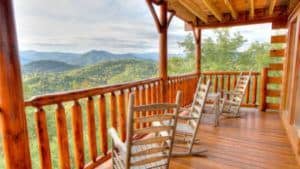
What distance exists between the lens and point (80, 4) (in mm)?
7086

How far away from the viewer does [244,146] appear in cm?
287

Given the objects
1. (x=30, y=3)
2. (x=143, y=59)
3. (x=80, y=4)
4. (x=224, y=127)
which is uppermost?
(x=80, y=4)

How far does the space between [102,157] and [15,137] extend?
A: 1.22m

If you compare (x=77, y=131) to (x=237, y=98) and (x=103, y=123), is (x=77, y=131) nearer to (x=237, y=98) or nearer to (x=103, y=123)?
(x=103, y=123)

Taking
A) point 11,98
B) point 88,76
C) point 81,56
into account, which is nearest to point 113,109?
point 11,98

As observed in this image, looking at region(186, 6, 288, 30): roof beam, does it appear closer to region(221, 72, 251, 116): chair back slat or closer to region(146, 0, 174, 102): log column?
region(221, 72, 251, 116): chair back slat

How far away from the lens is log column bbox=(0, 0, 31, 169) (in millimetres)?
1240

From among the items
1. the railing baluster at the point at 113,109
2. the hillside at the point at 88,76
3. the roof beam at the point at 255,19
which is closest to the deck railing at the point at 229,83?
the roof beam at the point at 255,19

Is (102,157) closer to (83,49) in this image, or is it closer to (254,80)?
(254,80)

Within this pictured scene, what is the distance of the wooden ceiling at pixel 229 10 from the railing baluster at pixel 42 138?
10.6 ft

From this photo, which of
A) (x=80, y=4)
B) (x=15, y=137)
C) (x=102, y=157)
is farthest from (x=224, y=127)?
(x=80, y=4)

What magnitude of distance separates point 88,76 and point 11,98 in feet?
17.7

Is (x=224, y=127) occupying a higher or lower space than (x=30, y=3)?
lower

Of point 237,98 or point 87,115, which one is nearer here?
point 87,115
